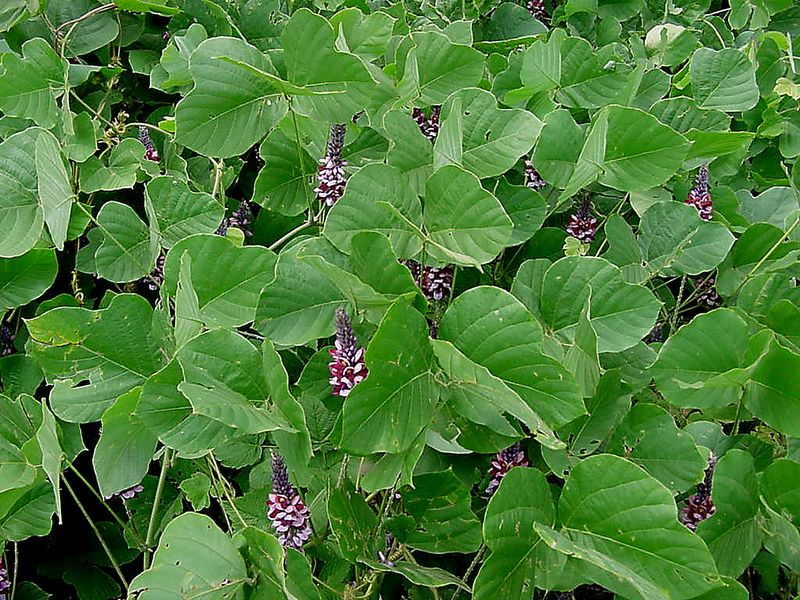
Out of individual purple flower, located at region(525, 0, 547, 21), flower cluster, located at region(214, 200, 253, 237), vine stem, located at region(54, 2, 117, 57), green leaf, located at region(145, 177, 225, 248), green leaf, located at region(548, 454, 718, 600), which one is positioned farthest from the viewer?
individual purple flower, located at region(525, 0, 547, 21)

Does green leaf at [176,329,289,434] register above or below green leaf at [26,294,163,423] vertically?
above

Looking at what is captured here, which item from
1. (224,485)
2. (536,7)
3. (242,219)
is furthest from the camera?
(536,7)

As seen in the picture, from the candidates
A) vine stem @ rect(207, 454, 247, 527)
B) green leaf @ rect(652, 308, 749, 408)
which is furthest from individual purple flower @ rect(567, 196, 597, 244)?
vine stem @ rect(207, 454, 247, 527)

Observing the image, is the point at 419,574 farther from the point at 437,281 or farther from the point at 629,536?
the point at 437,281

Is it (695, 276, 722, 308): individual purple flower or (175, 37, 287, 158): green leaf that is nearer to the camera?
(175, 37, 287, 158): green leaf

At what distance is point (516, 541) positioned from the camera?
575mm

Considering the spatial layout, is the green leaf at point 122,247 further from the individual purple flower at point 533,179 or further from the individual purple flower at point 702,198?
the individual purple flower at point 702,198

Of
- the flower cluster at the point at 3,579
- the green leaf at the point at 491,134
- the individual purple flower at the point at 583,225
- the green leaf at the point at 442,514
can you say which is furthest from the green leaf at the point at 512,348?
the flower cluster at the point at 3,579

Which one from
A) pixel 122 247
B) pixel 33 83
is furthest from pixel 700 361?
pixel 33 83

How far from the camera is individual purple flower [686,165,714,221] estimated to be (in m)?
0.90

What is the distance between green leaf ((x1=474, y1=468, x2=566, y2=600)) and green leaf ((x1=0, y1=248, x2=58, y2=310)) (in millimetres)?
594

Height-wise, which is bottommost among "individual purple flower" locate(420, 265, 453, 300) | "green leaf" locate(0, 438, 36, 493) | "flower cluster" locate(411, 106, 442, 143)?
"green leaf" locate(0, 438, 36, 493)

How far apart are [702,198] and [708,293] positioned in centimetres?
11

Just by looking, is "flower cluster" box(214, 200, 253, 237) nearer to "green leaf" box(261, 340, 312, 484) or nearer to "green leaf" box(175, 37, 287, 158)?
"green leaf" box(175, 37, 287, 158)
